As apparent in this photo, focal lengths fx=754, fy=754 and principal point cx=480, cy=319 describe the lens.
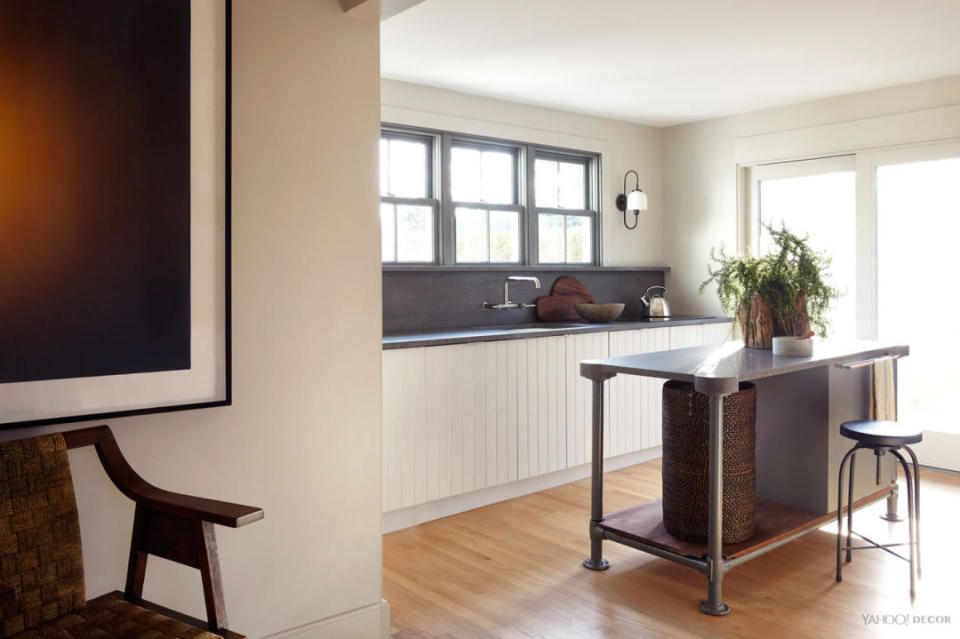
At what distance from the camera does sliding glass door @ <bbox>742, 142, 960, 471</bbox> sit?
15.3 ft

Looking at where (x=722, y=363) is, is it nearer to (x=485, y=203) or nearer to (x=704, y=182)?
(x=485, y=203)

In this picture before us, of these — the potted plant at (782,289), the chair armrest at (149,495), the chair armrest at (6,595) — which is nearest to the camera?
the chair armrest at (6,595)

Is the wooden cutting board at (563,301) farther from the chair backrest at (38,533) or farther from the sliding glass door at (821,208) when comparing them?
the chair backrest at (38,533)

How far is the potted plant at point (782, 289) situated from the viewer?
335 centimetres

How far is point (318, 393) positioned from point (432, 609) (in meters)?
1.00

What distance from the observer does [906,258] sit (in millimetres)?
4820

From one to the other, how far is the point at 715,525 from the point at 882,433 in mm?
774

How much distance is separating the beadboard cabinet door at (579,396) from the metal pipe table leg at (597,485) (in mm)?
1187

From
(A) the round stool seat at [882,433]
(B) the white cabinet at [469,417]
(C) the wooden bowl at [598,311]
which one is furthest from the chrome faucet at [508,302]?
(A) the round stool seat at [882,433]

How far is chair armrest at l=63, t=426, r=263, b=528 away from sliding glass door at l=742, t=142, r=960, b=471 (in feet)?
13.0

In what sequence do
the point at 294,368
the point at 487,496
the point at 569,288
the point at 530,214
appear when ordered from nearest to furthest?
the point at 294,368 < the point at 487,496 < the point at 530,214 < the point at 569,288

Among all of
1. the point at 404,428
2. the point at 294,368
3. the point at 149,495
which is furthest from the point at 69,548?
the point at 404,428

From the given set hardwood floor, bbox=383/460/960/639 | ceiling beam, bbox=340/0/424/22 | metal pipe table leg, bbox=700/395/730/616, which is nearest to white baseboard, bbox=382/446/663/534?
hardwood floor, bbox=383/460/960/639

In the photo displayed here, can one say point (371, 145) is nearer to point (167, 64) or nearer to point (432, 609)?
point (167, 64)
